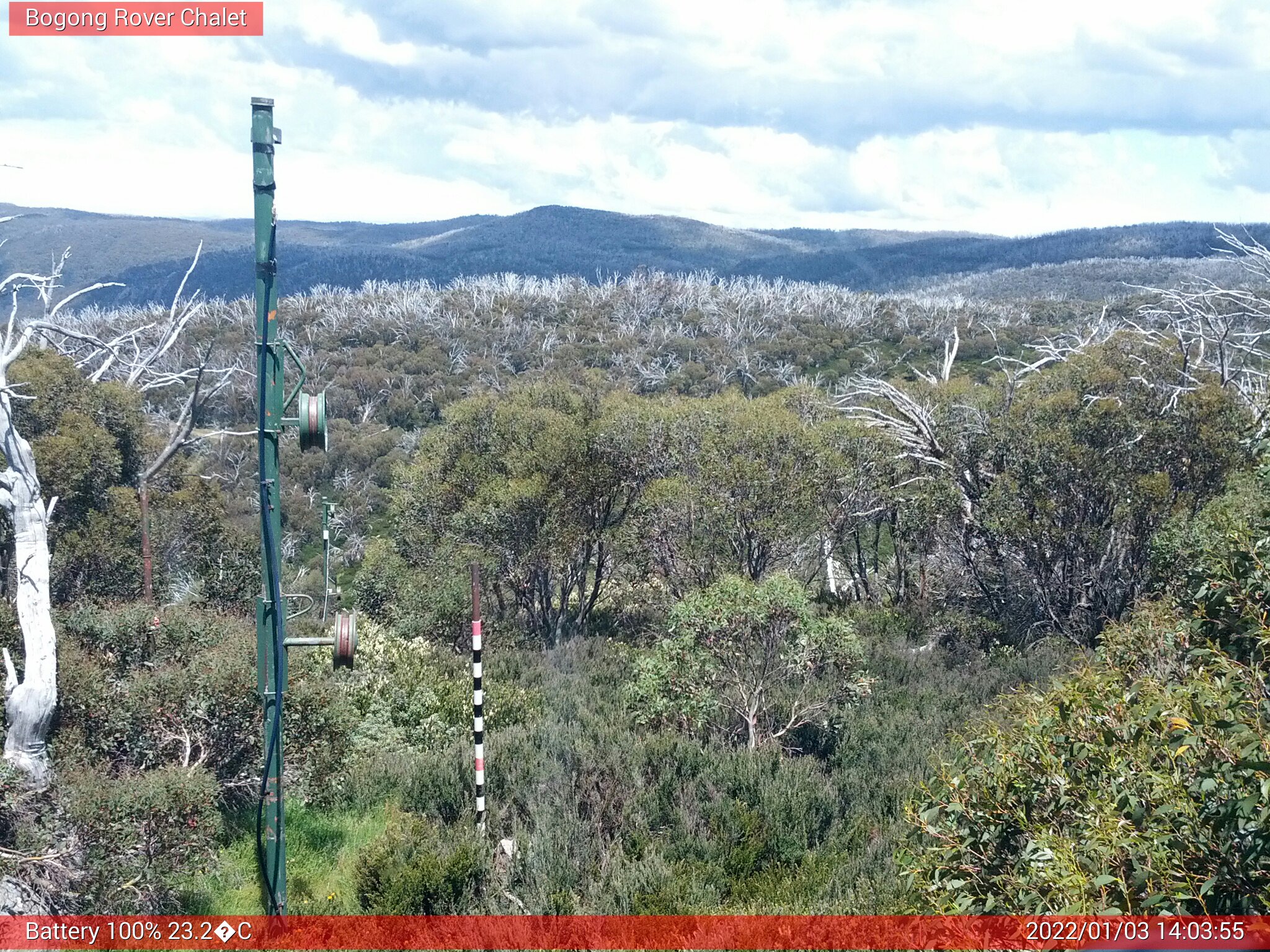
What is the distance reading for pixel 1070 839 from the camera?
4.25 m

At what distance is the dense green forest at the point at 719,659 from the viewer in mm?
4773

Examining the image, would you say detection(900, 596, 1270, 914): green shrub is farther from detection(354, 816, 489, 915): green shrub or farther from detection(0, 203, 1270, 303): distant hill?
detection(0, 203, 1270, 303): distant hill

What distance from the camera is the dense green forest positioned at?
4.77 metres

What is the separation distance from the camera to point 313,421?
6188mm

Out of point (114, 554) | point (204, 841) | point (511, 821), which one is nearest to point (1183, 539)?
point (511, 821)

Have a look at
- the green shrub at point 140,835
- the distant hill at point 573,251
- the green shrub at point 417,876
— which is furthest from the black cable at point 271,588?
the distant hill at point 573,251

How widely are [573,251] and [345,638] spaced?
5417 inches

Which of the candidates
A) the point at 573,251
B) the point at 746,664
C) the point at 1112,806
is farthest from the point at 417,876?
the point at 573,251

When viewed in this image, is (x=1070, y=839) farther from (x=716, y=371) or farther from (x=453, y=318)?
(x=453, y=318)

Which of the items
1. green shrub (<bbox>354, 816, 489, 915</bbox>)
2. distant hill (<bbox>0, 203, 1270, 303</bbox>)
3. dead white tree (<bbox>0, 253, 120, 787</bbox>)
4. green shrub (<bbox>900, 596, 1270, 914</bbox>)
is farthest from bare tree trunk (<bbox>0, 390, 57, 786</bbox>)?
distant hill (<bbox>0, 203, 1270, 303</bbox>)

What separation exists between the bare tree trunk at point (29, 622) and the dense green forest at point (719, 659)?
0.94 ft

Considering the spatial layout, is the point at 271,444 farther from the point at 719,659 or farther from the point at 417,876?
the point at 719,659

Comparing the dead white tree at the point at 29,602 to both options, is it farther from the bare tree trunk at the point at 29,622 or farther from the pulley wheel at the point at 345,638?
the pulley wheel at the point at 345,638

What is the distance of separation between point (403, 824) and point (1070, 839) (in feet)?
19.2
